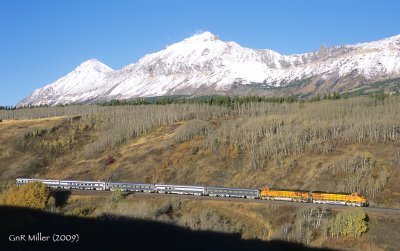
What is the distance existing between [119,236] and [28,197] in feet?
102

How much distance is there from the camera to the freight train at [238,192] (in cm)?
7675

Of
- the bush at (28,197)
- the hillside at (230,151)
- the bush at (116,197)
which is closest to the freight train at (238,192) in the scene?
the hillside at (230,151)

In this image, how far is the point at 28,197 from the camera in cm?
8081

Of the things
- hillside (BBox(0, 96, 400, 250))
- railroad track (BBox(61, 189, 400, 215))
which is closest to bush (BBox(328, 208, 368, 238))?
hillside (BBox(0, 96, 400, 250))

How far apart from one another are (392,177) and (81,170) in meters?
86.0

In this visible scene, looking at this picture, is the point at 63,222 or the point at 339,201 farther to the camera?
the point at 339,201

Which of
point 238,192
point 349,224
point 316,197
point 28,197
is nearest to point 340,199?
point 316,197

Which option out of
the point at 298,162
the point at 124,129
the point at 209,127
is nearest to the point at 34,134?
the point at 124,129

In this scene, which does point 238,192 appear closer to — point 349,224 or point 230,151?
point 349,224

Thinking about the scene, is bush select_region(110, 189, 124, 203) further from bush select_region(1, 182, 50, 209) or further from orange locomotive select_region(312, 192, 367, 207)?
orange locomotive select_region(312, 192, 367, 207)

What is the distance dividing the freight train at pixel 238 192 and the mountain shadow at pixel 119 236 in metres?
17.8

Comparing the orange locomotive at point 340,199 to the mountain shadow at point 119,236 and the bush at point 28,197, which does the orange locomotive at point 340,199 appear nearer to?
the mountain shadow at point 119,236

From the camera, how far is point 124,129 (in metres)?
163

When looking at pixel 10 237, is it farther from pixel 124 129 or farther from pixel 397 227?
pixel 124 129
